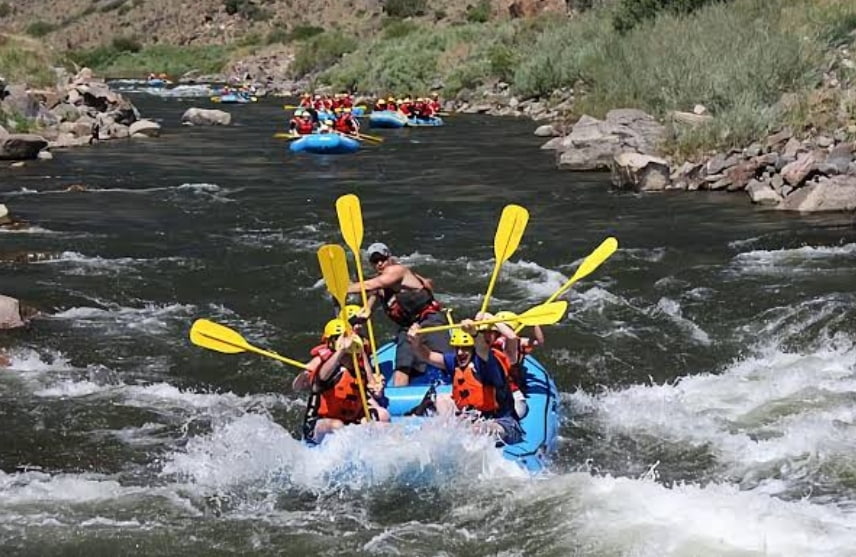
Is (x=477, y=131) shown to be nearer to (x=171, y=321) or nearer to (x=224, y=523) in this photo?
(x=171, y=321)

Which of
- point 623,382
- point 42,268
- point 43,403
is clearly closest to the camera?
point 43,403

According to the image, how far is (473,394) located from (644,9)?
18.4m

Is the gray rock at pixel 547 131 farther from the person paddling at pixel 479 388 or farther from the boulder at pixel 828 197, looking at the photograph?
the person paddling at pixel 479 388

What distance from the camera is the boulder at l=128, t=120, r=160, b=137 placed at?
22.0m

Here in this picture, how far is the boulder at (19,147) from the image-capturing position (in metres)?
17.5

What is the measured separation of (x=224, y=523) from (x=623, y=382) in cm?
324

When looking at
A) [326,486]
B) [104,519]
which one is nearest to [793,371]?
[326,486]

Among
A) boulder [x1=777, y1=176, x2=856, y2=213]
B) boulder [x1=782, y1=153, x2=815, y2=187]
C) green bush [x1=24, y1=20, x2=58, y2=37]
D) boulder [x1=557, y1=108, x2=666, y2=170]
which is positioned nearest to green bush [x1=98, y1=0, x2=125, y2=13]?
green bush [x1=24, y1=20, x2=58, y2=37]

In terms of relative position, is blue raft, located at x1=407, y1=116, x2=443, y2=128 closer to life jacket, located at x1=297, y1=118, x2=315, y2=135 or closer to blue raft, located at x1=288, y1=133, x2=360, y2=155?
life jacket, located at x1=297, y1=118, x2=315, y2=135

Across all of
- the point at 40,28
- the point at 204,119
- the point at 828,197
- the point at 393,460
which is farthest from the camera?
the point at 40,28

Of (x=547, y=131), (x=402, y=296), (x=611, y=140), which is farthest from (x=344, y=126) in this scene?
(x=402, y=296)

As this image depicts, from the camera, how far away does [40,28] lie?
66.6 m

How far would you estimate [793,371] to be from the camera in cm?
712

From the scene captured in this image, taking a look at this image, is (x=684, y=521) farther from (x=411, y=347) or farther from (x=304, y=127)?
(x=304, y=127)
